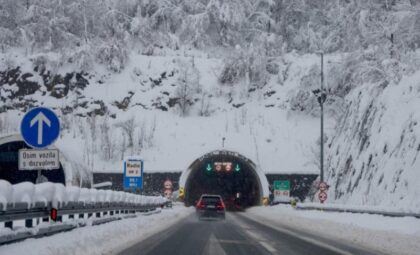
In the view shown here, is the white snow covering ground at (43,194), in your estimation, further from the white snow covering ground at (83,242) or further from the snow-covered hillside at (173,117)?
the snow-covered hillside at (173,117)

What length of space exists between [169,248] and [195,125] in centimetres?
5099

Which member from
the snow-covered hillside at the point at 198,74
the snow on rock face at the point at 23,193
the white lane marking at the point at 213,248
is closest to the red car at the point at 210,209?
the snow-covered hillside at the point at 198,74

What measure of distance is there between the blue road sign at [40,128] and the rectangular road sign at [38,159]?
0.29 m

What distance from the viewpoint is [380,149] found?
37625 mm

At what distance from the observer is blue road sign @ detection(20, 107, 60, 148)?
1160 cm

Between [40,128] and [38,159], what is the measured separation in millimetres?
705

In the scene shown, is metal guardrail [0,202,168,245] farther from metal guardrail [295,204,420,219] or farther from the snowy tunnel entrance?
the snowy tunnel entrance

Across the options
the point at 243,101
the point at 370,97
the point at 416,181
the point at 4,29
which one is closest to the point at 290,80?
the point at 243,101

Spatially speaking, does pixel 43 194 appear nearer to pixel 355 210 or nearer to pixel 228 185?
pixel 355 210

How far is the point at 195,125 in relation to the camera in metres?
65.1

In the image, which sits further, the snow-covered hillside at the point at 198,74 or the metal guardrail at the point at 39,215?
the snow-covered hillside at the point at 198,74

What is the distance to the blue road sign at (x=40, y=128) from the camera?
11.6 metres

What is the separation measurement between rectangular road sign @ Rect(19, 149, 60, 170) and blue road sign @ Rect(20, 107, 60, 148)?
A: 29 cm

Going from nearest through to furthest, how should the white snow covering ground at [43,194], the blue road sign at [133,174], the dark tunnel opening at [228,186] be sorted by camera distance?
the white snow covering ground at [43,194] → the blue road sign at [133,174] → the dark tunnel opening at [228,186]
